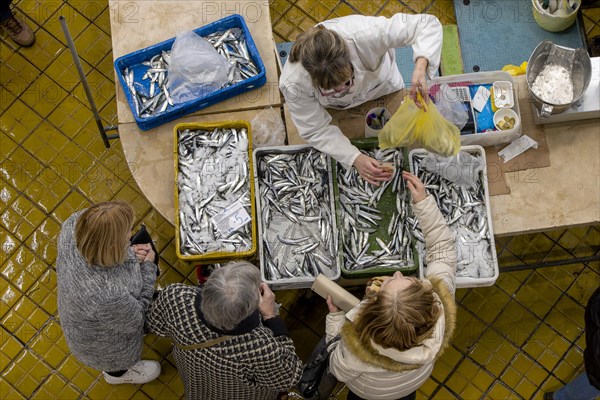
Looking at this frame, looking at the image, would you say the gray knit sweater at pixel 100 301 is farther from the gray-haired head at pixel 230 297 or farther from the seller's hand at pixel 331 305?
the seller's hand at pixel 331 305

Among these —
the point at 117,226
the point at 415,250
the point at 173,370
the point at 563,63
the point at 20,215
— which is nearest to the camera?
the point at 117,226

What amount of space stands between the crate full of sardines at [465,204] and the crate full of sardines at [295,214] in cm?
57

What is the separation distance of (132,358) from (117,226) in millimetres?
1154

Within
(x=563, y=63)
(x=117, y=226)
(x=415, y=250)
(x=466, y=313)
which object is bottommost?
(x=466, y=313)

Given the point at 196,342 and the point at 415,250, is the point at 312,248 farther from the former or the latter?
the point at 196,342

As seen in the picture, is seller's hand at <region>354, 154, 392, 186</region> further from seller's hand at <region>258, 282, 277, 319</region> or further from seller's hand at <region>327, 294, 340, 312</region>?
seller's hand at <region>258, 282, 277, 319</region>

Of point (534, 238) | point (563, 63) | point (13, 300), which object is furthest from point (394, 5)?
point (13, 300)

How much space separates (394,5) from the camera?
553 centimetres

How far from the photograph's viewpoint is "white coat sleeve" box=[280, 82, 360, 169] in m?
3.56

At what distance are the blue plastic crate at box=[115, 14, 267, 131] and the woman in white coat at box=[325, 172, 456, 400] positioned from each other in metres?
1.78

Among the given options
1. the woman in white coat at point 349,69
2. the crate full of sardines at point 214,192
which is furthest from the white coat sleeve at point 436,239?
the crate full of sardines at point 214,192

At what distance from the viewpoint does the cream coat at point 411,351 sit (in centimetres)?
280

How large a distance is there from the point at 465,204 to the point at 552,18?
1934 mm

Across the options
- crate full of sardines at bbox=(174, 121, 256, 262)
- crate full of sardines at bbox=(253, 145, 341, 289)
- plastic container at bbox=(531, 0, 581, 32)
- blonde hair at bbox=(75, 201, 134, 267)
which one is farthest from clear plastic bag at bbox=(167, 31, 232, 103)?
plastic container at bbox=(531, 0, 581, 32)
